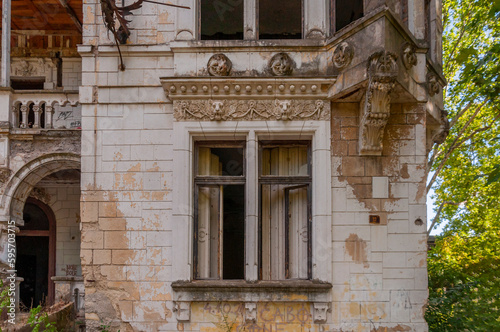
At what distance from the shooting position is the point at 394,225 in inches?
286

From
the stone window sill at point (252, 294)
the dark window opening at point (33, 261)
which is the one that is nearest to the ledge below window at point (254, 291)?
the stone window sill at point (252, 294)

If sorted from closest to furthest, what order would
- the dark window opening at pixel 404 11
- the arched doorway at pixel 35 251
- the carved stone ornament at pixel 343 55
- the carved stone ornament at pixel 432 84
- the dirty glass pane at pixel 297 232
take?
the carved stone ornament at pixel 343 55 < the dirty glass pane at pixel 297 232 < the dark window opening at pixel 404 11 < the carved stone ornament at pixel 432 84 < the arched doorway at pixel 35 251

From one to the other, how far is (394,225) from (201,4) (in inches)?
184

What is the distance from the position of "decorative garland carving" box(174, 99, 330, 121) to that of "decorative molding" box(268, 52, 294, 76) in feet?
1.43

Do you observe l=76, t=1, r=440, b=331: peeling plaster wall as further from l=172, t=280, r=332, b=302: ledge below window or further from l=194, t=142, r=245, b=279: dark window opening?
l=194, t=142, r=245, b=279: dark window opening

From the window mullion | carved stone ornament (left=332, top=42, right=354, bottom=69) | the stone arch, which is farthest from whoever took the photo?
the stone arch

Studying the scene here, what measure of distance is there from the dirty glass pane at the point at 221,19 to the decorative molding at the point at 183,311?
419 centimetres

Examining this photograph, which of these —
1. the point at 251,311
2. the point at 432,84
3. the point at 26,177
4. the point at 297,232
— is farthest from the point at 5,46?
the point at 432,84

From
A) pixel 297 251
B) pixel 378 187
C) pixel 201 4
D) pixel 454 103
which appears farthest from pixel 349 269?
pixel 454 103

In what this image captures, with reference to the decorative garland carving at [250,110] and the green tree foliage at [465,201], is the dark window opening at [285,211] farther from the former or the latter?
the green tree foliage at [465,201]

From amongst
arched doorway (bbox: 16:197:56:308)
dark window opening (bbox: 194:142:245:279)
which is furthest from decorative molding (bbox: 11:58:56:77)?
dark window opening (bbox: 194:142:245:279)

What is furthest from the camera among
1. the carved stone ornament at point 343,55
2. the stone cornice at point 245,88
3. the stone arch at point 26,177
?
the stone arch at point 26,177

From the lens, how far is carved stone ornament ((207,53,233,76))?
750cm

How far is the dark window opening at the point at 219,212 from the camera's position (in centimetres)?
760
